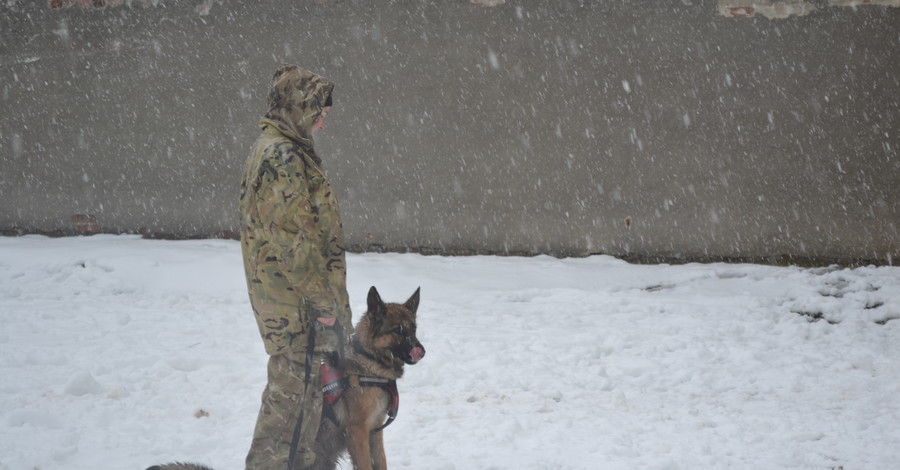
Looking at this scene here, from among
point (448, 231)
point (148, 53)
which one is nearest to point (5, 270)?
point (148, 53)

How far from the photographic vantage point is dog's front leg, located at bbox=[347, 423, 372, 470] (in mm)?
3369

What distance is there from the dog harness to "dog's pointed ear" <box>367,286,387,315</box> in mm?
326

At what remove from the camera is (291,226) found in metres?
3.01

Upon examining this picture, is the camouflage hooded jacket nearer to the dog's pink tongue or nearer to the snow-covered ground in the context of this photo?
the dog's pink tongue

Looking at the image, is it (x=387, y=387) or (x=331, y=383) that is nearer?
(x=331, y=383)

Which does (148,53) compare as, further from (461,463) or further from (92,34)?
(461,463)

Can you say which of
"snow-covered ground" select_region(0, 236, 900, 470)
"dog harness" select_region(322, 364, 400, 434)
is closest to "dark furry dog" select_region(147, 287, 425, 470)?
"dog harness" select_region(322, 364, 400, 434)

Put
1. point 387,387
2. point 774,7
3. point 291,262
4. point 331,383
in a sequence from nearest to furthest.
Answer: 1. point 291,262
2. point 331,383
3. point 387,387
4. point 774,7

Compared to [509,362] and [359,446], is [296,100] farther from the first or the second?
[509,362]

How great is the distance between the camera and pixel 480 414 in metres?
4.86

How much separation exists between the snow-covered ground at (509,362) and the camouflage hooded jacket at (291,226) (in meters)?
1.45

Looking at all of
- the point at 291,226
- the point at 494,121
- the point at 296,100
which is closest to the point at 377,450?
the point at 291,226

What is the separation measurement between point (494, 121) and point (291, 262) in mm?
6123

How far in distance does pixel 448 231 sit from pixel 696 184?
306 cm
